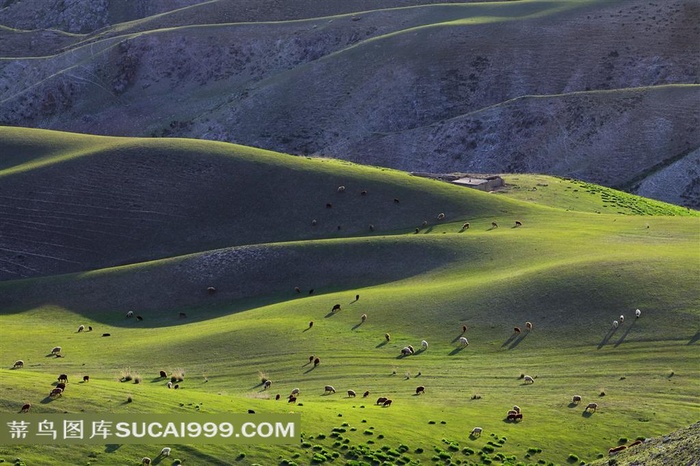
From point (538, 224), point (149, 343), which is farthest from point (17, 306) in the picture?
point (538, 224)

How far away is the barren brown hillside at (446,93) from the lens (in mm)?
142875

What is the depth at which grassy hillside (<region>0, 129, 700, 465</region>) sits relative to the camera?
157 ft

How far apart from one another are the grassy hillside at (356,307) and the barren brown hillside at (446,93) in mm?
32311

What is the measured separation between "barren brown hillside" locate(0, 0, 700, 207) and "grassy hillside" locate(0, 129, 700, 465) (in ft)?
106

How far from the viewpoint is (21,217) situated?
99.2m

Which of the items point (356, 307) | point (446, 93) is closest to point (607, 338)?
point (356, 307)

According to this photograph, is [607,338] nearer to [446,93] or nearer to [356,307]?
[356,307]

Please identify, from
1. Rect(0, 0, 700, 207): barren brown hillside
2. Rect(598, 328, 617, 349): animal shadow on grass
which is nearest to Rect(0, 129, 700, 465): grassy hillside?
Rect(598, 328, 617, 349): animal shadow on grass

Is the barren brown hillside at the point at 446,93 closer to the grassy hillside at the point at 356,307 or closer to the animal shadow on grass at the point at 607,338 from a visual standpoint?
the grassy hillside at the point at 356,307

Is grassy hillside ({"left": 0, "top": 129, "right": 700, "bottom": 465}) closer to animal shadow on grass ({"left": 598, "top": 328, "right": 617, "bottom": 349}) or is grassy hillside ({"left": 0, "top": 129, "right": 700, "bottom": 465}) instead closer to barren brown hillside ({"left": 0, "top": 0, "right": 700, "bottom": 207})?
animal shadow on grass ({"left": 598, "top": 328, "right": 617, "bottom": 349})

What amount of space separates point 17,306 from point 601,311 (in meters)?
45.0

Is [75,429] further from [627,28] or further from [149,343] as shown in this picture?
[627,28]

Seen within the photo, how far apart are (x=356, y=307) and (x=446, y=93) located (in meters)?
98.3

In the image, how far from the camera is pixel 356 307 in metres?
71.5
